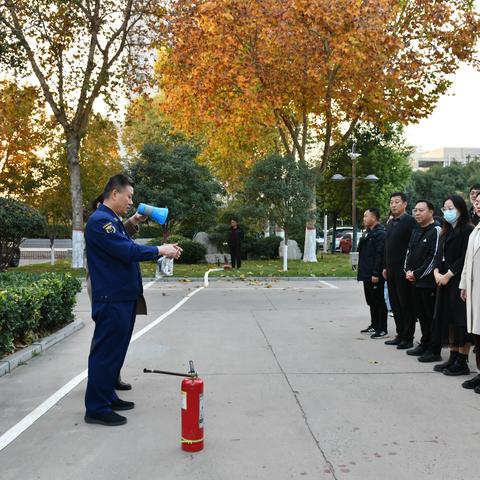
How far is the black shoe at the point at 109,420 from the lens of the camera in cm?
460

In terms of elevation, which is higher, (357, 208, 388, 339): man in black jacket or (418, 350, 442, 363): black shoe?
(357, 208, 388, 339): man in black jacket

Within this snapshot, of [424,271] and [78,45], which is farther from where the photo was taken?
[78,45]

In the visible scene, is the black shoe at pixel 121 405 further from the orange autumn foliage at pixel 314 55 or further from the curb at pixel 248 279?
the orange autumn foliage at pixel 314 55

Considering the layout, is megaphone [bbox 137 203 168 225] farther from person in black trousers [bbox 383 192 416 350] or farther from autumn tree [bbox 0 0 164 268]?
autumn tree [bbox 0 0 164 268]

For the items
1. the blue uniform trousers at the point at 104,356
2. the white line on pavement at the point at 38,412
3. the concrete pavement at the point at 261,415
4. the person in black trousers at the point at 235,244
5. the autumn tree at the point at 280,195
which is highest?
the autumn tree at the point at 280,195

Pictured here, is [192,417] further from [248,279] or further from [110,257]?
[248,279]

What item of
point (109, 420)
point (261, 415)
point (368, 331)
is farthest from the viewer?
point (368, 331)

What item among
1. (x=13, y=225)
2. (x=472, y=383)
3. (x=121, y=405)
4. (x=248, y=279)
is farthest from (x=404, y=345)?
(x=13, y=225)

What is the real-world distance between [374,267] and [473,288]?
2875mm

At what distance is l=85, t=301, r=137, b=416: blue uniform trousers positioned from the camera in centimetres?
465

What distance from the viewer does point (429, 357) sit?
692 cm

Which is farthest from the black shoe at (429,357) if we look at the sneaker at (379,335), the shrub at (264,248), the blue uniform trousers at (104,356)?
the shrub at (264,248)

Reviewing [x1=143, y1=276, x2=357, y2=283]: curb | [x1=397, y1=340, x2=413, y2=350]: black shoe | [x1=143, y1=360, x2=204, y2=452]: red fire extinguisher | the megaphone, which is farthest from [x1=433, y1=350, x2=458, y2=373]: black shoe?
[x1=143, y1=276, x2=357, y2=283]: curb

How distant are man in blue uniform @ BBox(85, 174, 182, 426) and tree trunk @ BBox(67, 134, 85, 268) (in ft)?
58.0
